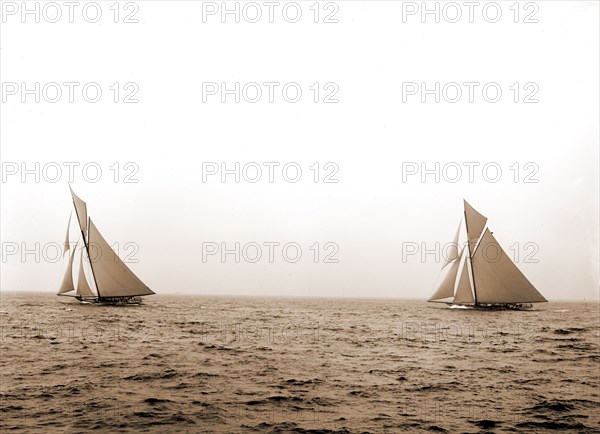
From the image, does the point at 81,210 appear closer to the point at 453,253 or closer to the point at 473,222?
the point at 453,253

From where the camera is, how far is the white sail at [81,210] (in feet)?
196

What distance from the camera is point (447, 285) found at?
2480 inches

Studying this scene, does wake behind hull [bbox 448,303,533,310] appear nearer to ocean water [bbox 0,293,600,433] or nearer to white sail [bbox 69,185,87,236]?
ocean water [bbox 0,293,600,433]

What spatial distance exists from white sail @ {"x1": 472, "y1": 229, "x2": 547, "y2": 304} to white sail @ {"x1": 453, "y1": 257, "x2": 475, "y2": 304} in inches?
38.5

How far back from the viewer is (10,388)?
1602 cm

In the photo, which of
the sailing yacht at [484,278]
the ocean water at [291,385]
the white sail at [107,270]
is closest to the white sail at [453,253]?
the sailing yacht at [484,278]

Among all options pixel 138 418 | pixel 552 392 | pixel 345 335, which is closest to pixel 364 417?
pixel 138 418

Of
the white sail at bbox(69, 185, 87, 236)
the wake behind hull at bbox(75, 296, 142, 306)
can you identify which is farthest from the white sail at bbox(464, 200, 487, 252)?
the white sail at bbox(69, 185, 87, 236)

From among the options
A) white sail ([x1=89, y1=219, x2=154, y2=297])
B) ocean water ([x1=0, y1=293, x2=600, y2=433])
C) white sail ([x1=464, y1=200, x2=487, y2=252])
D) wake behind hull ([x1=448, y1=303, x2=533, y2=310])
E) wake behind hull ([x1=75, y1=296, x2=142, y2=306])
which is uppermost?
white sail ([x1=464, y1=200, x2=487, y2=252])

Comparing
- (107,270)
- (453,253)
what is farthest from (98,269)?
(453,253)

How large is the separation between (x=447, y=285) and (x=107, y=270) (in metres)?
40.0

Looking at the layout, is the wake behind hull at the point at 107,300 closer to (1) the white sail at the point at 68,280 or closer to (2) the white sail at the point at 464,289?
(1) the white sail at the point at 68,280

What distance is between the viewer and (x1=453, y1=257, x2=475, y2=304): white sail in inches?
2425

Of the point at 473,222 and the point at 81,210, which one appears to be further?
the point at 473,222
